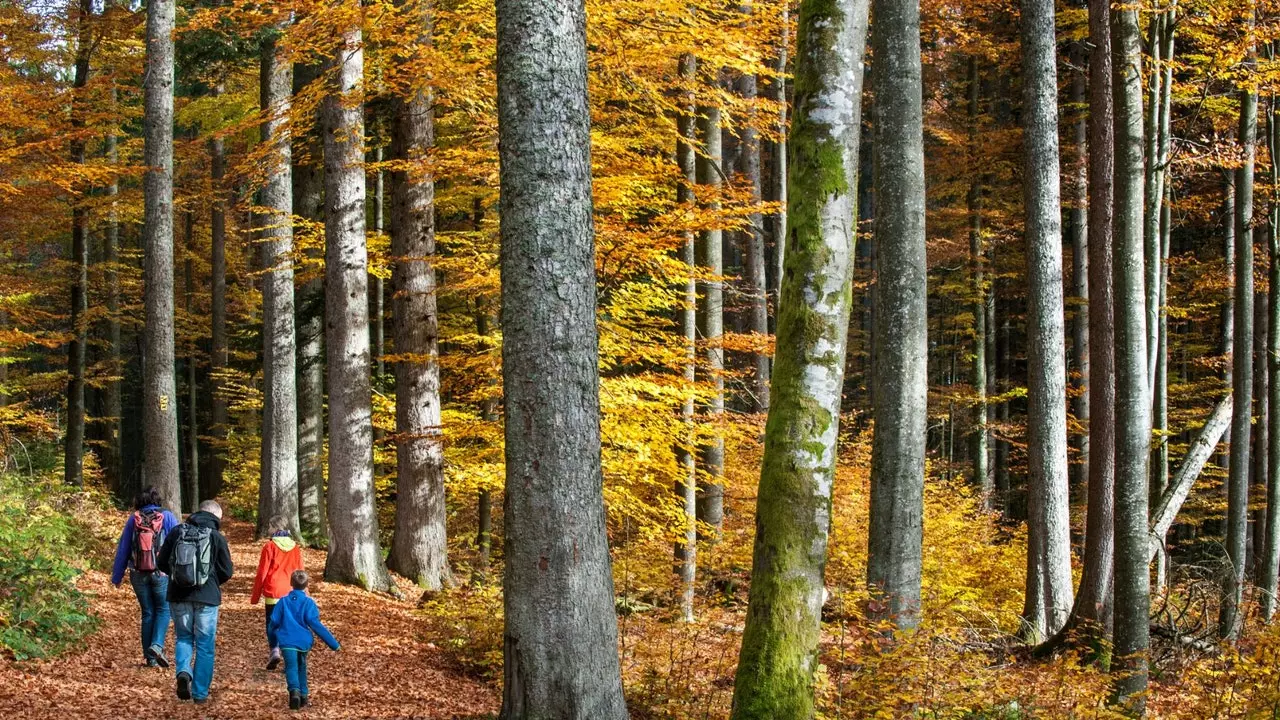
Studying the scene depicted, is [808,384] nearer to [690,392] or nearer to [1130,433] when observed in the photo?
[1130,433]

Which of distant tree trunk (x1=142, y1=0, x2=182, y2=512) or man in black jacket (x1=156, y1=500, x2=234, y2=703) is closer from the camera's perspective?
man in black jacket (x1=156, y1=500, x2=234, y2=703)

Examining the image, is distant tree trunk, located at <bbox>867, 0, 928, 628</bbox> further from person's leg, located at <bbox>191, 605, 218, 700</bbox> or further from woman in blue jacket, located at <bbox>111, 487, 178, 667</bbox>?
woman in blue jacket, located at <bbox>111, 487, 178, 667</bbox>

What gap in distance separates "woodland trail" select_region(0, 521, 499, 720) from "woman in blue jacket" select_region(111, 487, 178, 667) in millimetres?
271

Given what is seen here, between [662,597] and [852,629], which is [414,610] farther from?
[852,629]

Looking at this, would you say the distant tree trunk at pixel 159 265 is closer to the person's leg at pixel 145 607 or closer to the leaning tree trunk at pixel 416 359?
the leaning tree trunk at pixel 416 359

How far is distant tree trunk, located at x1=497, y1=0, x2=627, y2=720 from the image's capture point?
5199 millimetres

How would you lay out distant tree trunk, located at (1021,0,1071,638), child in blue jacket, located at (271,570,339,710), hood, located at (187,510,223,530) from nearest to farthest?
child in blue jacket, located at (271,570,339,710)
hood, located at (187,510,223,530)
distant tree trunk, located at (1021,0,1071,638)

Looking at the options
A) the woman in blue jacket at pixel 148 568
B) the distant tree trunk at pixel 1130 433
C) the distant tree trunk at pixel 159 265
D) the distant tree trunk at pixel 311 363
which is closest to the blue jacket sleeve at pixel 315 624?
the woman in blue jacket at pixel 148 568

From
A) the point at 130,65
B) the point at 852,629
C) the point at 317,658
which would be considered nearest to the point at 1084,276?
the point at 852,629

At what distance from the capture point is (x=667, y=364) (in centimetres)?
1161

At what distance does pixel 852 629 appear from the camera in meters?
12.6

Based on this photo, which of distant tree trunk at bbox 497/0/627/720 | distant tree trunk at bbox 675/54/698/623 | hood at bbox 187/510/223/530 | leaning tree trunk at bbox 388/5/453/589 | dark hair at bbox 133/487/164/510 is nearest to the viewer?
distant tree trunk at bbox 497/0/627/720

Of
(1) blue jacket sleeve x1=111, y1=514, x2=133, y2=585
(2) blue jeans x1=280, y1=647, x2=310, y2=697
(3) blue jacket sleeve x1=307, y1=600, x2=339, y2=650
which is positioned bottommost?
(2) blue jeans x1=280, y1=647, x2=310, y2=697

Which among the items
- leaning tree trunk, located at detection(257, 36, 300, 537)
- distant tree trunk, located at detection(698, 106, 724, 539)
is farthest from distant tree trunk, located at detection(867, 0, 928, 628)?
leaning tree trunk, located at detection(257, 36, 300, 537)
